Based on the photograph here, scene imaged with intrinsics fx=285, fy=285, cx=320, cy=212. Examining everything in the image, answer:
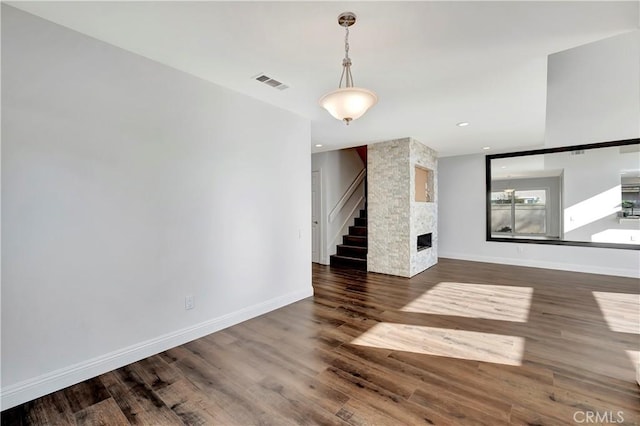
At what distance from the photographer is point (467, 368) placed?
2336 mm

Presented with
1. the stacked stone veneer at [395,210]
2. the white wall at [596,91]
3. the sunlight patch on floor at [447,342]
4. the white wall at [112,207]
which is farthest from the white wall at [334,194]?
the white wall at [596,91]

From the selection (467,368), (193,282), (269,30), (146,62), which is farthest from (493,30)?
(193,282)

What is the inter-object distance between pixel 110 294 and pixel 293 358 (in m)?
1.60

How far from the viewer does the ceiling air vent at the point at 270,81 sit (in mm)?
2844

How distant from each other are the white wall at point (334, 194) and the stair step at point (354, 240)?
0.13 meters

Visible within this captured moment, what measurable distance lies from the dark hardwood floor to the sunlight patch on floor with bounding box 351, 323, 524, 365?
0.02m

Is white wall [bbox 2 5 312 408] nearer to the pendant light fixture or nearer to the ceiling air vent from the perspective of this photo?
the ceiling air vent

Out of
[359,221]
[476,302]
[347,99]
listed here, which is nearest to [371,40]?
[347,99]

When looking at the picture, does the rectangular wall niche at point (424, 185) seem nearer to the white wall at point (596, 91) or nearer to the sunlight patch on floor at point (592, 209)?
the white wall at point (596, 91)

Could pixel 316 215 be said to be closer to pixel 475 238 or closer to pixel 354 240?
pixel 354 240

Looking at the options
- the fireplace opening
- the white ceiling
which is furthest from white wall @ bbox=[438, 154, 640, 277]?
the white ceiling

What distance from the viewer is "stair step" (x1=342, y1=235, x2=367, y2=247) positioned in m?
6.77

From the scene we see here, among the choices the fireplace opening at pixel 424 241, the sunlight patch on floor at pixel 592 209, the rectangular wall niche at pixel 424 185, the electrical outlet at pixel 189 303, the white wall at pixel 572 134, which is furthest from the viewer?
the fireplace opening at pixel 424 241

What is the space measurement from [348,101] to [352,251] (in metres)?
4.94
